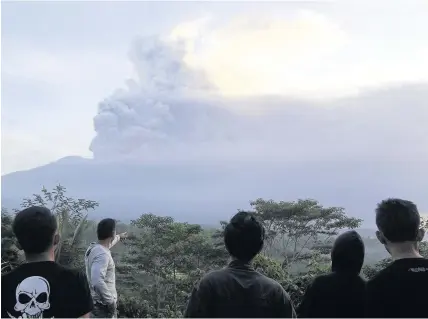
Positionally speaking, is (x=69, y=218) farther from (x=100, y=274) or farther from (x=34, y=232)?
(x=34, y=232)

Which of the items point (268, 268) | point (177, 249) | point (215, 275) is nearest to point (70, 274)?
point (215, 275)

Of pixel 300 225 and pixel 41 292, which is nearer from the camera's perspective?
pixel 41 292

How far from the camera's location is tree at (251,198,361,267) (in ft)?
35.7

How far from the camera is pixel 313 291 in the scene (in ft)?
5.06

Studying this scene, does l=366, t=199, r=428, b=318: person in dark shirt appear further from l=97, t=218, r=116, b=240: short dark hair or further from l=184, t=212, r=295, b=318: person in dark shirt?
l=97, t=218, r=116, b=240: short dark hair

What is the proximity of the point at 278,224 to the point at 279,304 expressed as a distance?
9.83m

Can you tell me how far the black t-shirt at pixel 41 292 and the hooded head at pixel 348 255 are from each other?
80 centimetres

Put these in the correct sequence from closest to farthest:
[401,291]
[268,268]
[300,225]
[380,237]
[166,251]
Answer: [401,291] → [380,237] → [268,268] → [166,251] → [300,225]

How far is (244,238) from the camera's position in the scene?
1.49 m

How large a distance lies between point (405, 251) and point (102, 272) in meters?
1.75

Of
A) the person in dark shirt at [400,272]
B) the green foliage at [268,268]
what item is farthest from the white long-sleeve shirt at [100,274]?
the green foliage at [268,268]

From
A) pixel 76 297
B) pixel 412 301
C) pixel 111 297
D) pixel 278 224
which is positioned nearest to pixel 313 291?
pixel 412 301

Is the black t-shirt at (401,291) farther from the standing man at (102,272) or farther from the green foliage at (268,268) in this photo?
the green foliage at (268,268)

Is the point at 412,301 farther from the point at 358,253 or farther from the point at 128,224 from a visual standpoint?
the point at 128,224
